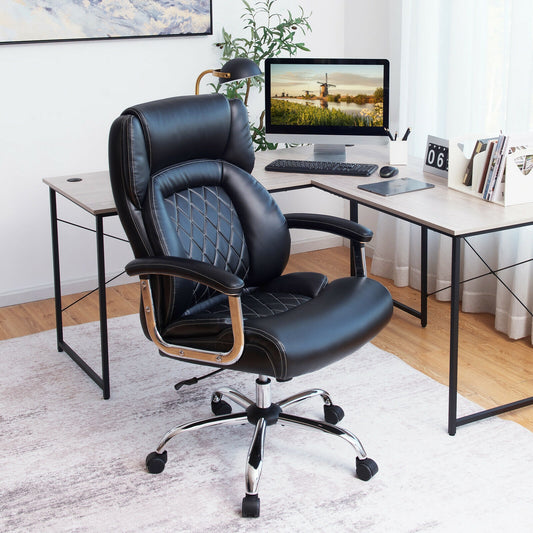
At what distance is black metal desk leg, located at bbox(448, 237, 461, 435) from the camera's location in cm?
245

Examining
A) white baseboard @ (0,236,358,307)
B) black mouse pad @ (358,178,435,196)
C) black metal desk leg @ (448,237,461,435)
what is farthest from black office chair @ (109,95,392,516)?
white baseboard @ (0,236,358,307)

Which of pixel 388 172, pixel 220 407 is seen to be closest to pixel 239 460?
pixel 220 407

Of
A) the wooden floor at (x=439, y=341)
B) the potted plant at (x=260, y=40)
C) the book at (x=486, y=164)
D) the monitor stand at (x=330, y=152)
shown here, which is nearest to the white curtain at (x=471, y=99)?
the wooden floor at (x=439, y=341)

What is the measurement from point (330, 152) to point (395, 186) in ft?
1.96

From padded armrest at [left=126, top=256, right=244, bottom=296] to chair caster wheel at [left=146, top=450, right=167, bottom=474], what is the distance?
582 mm

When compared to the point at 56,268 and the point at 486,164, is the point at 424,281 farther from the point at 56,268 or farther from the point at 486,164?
the point at 56,268

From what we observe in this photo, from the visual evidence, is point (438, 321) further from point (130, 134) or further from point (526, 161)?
point (130, 134)

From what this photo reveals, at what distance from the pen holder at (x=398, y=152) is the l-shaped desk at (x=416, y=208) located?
34 millimetres

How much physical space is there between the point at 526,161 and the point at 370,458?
42.5 inches

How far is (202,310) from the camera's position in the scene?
247cm

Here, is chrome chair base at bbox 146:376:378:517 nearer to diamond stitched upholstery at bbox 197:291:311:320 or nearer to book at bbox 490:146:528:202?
diamond stitched upholstery at bbox 197:291:311:320

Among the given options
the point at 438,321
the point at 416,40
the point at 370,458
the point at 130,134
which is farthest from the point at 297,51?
the point at 370,458

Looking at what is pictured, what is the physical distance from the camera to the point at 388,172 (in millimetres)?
3053

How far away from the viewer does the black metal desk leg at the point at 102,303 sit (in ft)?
8.93
